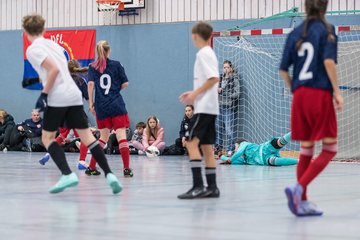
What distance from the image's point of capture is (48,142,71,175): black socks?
8.27 metres

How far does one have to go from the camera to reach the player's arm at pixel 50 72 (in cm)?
816

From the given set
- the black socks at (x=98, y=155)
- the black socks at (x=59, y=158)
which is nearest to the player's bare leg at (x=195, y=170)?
the black socks at (x=98, y=155)

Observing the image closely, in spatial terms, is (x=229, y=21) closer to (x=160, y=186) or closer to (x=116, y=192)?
(x=160, y=186)

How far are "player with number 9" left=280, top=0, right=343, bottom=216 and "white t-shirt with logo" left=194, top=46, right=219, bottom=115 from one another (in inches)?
55.2

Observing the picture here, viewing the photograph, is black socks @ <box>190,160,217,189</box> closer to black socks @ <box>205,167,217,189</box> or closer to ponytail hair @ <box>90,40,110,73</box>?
black socks @ <box>205,167,217,189</box>

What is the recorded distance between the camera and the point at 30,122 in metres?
20.6

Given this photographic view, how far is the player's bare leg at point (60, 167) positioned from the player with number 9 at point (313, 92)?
94.6 inches

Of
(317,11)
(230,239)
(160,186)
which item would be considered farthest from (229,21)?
(230,239)

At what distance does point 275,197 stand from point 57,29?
14.1 m

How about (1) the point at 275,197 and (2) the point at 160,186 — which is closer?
(1) the point at 275,197

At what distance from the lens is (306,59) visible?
686 cm

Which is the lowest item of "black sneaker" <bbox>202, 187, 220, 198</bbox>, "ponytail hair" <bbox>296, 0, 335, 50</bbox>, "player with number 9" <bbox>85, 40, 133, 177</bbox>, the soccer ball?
the soccer ball

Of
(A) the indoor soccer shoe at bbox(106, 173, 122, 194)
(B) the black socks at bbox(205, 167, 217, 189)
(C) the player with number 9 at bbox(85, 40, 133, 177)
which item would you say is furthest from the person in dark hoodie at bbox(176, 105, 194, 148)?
(A) the indoor soccer shoe at bbox(106, 173, 122, 194)

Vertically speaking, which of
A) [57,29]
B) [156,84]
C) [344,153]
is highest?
[57,29]
